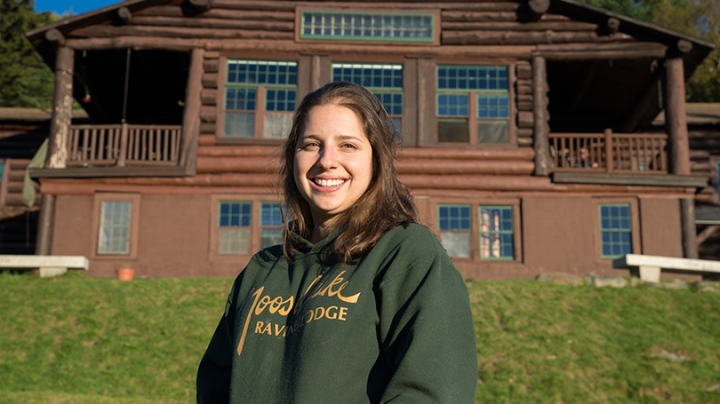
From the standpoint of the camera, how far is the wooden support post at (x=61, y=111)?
57.4 ft

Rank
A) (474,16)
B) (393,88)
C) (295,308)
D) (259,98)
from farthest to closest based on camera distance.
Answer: (474,16)
(393,88)
(259,98)
(295,308)

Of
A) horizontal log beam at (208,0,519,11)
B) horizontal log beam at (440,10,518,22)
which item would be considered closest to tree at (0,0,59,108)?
horizontal log beam at (208,0,519,11)

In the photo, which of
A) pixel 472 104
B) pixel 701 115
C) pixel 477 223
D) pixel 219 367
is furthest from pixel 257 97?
pixel 219 367

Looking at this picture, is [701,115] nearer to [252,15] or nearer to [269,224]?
[252,15]

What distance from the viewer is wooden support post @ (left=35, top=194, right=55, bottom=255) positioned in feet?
55.9

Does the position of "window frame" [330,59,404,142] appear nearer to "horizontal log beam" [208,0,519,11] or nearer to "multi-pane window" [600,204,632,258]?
"horizontal log beam" [208,0,519,11]

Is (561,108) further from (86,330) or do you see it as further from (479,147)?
(86,330)

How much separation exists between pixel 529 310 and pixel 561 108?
1090 centimetres

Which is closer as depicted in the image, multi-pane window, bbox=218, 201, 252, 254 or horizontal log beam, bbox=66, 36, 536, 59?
multi-pane window, bbox=218, 201, 252, 254

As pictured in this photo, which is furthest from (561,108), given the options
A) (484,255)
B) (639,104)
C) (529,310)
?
(529,310)

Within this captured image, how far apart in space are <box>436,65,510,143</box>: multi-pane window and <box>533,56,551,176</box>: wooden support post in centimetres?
64

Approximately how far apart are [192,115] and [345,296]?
1605 centimetres

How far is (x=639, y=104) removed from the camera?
20.6 metres

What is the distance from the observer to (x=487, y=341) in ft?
36.3
